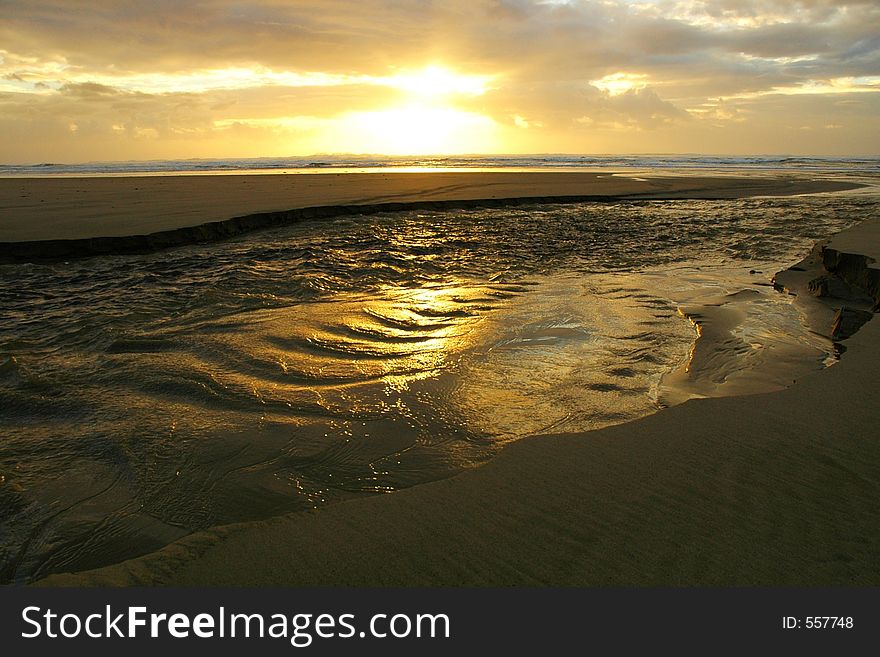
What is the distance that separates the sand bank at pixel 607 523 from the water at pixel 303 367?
20 cm

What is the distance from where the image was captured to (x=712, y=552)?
1.95 metres

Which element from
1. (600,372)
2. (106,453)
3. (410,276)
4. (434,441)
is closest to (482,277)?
(410,276)

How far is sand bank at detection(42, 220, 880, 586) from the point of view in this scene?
1.89 metres

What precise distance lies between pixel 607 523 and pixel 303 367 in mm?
2404

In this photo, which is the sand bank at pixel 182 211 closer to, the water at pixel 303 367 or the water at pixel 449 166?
the water at pixel 303 367

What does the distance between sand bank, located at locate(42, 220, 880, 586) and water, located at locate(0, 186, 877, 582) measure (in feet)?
0.65

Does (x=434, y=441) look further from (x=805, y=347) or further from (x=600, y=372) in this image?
(x=805, y=347)

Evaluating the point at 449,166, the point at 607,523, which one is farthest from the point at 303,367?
Answer: the point at 449,166

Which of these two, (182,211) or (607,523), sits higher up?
(182,211)

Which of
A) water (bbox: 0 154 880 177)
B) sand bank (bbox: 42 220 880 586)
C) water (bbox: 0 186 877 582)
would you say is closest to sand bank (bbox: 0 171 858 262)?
water (bbox: 0 186 877 582)

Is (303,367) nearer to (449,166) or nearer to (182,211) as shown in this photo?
(182,211)

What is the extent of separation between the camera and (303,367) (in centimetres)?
388

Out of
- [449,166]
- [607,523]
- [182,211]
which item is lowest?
[607,523]

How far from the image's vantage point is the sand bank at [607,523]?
1887 millimetres
